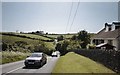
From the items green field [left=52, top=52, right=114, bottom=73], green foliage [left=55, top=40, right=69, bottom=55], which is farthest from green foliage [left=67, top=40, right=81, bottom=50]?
green field [left=52, top=52, right=114, bottom=73]

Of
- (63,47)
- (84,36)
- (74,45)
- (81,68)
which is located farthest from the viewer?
(63,47)

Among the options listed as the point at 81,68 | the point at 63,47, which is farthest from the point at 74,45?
the point at 81,68

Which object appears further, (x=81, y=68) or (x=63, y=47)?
(x=63, y=47)

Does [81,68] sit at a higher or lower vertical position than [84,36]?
lower

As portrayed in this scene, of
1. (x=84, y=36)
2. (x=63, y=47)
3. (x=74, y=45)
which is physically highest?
(x=84, y=36)

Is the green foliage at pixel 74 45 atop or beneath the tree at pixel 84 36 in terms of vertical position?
beneath

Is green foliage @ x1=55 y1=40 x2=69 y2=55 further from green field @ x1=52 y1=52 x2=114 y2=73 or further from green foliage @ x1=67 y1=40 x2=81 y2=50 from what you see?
green field @ x1=52 y1=52 x2=114 y2=73

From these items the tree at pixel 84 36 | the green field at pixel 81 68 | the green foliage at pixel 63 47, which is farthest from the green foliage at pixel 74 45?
the green field at pixel 81 68

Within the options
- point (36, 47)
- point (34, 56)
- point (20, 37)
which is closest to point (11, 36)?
point (20, 37)

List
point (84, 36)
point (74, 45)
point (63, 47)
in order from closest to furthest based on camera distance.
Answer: point (74, 45)
point (84, 36)
point (63, 47)

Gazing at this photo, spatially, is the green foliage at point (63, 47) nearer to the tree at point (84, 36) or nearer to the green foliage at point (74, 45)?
the green foliage at point (74, 45)

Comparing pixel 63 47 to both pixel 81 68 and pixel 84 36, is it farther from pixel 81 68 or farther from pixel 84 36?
pixel 81 68

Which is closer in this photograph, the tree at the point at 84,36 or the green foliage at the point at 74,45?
the green foliage at the point at 74,45

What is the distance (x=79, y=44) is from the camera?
81375 millimetres
